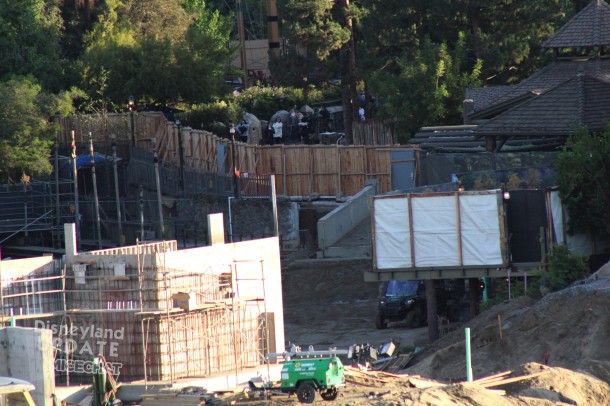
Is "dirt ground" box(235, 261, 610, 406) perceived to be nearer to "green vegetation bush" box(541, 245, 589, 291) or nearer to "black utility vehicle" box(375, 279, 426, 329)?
"black utility vehicle" box(375, 279, 426, 329)

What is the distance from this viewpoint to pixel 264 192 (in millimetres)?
50906

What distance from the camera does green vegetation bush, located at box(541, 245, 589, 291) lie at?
1298 inches

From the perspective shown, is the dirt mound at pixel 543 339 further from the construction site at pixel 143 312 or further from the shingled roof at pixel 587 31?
the shingled roof at pixel 587 31

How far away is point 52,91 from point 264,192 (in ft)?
53.9

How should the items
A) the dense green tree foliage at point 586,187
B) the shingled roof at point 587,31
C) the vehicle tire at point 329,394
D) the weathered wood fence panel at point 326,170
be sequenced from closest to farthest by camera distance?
1. the vehicle tire at point 329,394
2. the dense green tree foliage at point 586,187
3. the shingled roof at point 587,31
4. the weathered wood fence panel at point 326,170

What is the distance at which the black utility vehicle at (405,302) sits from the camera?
1505 inches

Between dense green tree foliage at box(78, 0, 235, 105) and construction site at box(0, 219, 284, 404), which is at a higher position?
dense green tree foliage at box(78, 0, 235, 105)

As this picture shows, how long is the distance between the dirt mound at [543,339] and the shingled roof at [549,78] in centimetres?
1423

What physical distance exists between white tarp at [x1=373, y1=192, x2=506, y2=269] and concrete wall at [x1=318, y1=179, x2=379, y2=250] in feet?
29.2

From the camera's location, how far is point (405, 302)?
3819 cm

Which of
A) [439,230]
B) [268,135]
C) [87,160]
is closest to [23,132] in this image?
[87,160]

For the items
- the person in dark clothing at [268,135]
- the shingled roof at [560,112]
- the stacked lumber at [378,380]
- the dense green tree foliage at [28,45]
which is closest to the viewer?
the stacked lumber at [378,380]

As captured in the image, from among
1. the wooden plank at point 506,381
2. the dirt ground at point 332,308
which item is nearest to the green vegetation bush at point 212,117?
the dirt ground at point 332,308

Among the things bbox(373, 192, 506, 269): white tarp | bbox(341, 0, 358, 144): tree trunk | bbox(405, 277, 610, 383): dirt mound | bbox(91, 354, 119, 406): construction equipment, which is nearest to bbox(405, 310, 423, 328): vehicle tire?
bbox(373, 192, 506, 269): white tarp
